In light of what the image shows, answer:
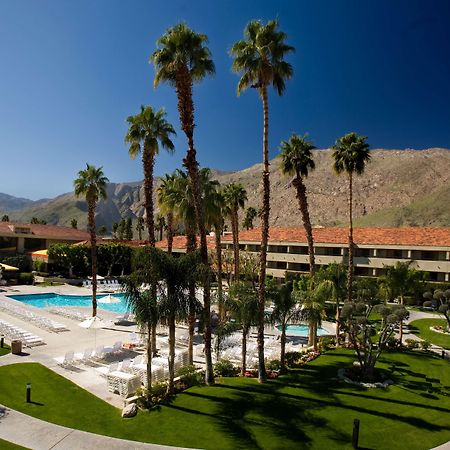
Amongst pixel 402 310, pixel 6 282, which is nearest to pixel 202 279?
pixel 402 310

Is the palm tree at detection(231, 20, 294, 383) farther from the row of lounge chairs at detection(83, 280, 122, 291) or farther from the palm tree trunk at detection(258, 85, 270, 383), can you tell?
the row of lounge chairs at detection(83, 280, 122, 291)

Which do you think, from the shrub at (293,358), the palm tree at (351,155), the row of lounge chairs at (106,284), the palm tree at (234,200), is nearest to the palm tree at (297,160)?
the palm tree at (351,155)

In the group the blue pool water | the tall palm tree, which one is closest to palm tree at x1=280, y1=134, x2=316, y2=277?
the tall palm tree

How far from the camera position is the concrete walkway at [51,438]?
13594 millimetres

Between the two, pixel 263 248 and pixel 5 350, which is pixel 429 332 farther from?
pixel 5 350

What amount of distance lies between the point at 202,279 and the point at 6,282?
45212 mm

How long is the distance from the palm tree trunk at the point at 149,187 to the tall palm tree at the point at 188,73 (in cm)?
531

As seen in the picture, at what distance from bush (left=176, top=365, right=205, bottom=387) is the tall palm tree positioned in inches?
18.5

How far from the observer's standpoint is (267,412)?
53.8 ft

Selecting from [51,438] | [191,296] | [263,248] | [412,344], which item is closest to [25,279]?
[191,296]

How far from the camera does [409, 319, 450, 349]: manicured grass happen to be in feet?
101

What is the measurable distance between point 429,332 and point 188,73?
92.5ft

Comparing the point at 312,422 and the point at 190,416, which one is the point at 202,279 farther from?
the point at 312,422

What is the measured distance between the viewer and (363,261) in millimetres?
51844
